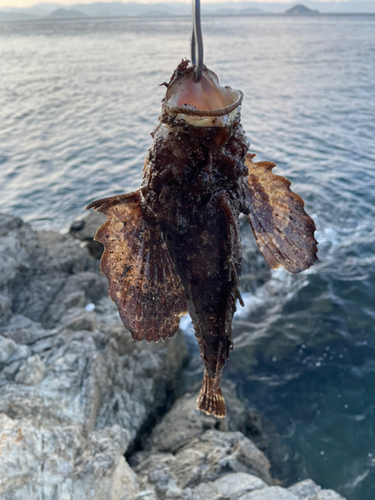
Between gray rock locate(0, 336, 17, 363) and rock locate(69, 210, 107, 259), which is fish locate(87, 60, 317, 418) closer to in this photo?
gray rock locate(0, 336, 17, 363)

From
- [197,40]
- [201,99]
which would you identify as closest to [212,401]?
[201,99]

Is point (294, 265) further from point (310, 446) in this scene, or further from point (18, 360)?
point (310, 446)

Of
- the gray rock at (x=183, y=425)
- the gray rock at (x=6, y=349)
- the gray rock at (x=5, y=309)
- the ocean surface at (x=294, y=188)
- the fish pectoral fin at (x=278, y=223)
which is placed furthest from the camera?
the ocean surface at (x=294, y=188)

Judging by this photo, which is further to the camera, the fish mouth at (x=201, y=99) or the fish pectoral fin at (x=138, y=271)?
the fish pectoral fin at (x=138, y=271)

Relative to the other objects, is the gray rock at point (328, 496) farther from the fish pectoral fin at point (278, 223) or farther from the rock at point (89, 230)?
the rock at point (89, 230)

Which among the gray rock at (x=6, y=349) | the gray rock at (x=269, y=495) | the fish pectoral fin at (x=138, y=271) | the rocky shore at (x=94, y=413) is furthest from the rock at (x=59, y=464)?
the fish pectoral fin at (x=138, y=271)
